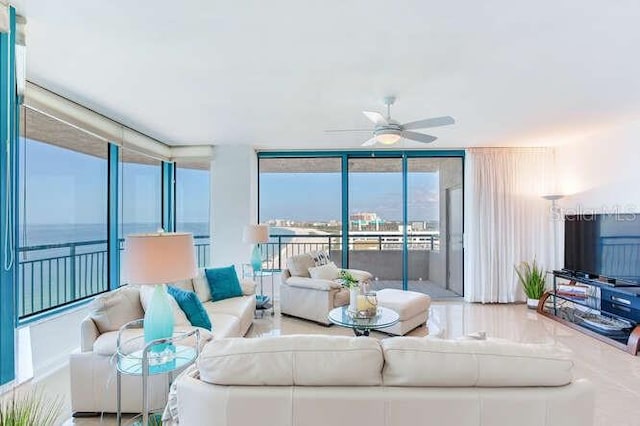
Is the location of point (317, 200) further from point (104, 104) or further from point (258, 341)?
point (258, 341)

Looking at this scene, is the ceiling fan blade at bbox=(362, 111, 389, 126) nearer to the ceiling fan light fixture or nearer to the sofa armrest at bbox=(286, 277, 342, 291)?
the ceiling fan light fixture

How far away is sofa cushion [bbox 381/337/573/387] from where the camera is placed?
50.6 inches

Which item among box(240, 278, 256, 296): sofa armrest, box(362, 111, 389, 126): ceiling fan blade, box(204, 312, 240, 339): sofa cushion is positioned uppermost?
box(362, 111, 389, 126): ceiling fan blade

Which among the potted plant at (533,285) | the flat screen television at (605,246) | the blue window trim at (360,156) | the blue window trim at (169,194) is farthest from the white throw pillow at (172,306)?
the potted plant at (533,285)

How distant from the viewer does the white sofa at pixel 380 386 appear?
125 cm

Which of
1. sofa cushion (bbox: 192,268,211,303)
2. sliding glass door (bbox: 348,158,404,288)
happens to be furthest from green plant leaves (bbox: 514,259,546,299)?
sofa cushion (bbox: 192,268,211,303)

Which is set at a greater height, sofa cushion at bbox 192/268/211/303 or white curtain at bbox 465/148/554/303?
white curtain at bbox 465/148/554/303

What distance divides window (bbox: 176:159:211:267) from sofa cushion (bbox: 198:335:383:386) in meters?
4.40

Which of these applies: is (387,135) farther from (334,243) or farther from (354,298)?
(334,243)

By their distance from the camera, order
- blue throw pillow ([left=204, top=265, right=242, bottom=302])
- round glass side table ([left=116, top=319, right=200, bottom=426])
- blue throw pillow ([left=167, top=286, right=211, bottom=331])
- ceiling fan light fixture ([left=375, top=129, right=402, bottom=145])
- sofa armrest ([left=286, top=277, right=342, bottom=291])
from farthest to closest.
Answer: sofa armrest ([left=286, top=277, right=342, bottom=291]) → blue throw pillow ([left=204, top=265, right=242, bottom=302]) → ceiling fan light fixture ([left=375, top=129, right=402, bottom=145]) → blue throw pillow ([left=167, top=286, right=211, bottom=331]) → round glass side table ([left=116, top=319, right=200, bottom=426])

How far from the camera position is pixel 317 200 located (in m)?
5.81

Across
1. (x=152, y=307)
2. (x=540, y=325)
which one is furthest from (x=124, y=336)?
(x=540, y=325)

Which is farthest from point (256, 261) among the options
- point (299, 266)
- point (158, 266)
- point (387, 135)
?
point (158, 266)

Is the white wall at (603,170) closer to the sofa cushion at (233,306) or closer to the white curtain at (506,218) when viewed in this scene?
the white curtain at (506,218)
